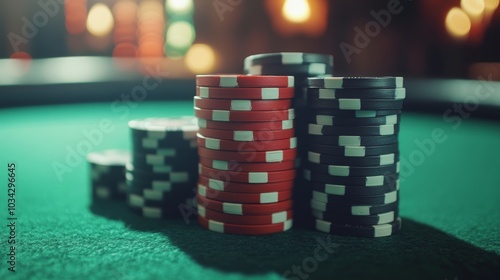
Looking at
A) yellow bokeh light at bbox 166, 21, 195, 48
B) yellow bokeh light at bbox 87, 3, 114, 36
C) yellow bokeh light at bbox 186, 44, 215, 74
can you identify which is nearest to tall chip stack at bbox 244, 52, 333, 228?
yellow bokeh light at bbox 186, 44, 215, 74

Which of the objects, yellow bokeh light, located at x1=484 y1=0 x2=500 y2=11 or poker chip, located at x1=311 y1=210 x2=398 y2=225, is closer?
poker chip, located at x1=311 y1=210 x2=398 y2=225

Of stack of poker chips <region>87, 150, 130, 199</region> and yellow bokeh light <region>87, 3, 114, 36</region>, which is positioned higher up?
yellow bokeh light <region>87, 3, 114, 36</region>

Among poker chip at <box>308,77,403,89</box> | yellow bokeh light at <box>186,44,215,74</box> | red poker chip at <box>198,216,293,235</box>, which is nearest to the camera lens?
poker chip at <box>308,77,403,89</box>

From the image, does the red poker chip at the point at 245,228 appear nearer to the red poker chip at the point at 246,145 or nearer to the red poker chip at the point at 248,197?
the red poker chip at the point at 248,197

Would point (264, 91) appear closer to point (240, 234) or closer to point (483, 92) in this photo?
point (240, 234)

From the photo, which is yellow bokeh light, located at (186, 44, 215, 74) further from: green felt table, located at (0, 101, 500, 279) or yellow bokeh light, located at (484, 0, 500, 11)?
green felt table, located at (0, 101, 500, 279)

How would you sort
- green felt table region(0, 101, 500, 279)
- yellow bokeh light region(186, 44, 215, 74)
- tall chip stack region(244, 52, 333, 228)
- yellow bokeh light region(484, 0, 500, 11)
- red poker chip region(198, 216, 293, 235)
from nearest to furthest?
green felt table region(0, 101, 500, 279) → red poker chip region(198, 216, 293, 235) → tall chip stack region(244, 52, 333, 228) → yellow bokeh light region(484, 0, 500, 11) → yellow bokeh light region(186, 44, 215, 74)

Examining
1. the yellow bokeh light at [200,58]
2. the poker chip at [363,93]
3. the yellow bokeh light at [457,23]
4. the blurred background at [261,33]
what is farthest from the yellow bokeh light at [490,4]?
the poker chip at [363,93]
